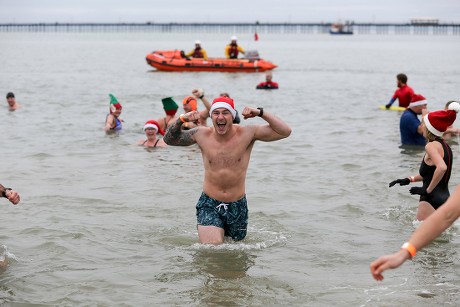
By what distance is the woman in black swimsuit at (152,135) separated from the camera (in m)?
14.0

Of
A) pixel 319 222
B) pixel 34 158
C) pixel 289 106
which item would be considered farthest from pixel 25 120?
pixel 319 222

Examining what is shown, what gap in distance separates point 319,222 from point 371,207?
114 centimetres

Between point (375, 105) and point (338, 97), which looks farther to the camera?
point (338, 97)

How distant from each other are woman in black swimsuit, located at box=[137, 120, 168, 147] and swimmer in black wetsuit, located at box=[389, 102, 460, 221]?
22.0 ft

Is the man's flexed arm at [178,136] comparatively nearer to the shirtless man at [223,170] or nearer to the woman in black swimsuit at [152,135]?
the shirtless man at [223,170]

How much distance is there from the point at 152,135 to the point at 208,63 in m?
22.1

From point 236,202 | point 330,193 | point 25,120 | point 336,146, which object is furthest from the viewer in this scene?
point 25,120

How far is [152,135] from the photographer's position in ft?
47.4

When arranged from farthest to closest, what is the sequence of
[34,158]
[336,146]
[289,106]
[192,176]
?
1. [289,106]
2. [336,146]
3. [34,158]
4. [192,176]

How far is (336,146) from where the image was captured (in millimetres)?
15781

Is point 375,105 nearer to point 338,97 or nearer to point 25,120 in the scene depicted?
point 338,97

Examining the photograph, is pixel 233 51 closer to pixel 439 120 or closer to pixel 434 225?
pixel 439 120

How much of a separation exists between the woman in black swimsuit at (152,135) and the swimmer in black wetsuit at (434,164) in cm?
670

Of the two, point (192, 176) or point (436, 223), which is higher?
point (436, 223)
